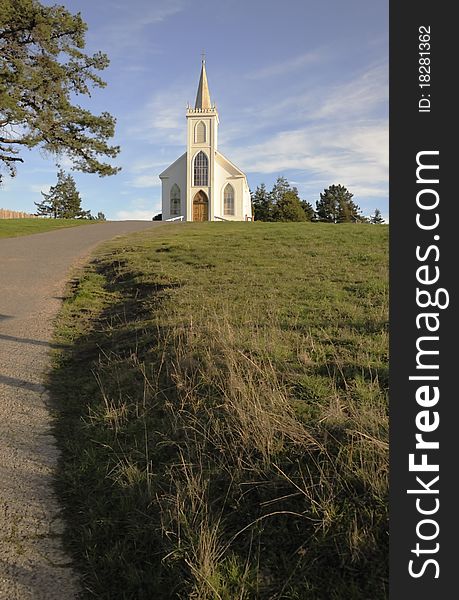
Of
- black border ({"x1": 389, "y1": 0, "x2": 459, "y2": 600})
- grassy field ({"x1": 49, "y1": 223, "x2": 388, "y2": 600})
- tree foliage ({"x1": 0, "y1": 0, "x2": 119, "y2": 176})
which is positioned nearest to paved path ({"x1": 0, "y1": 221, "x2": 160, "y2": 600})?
grassy field ({"x1": 49, "y1": 223, "x2": 388, "y2": 600})

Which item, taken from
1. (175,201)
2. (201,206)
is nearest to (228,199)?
(201,206)

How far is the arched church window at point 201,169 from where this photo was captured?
55.0 meters

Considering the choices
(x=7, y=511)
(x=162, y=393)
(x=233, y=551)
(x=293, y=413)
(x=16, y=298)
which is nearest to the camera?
(x=233, y=551)

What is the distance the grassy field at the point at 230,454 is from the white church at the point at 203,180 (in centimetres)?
4889

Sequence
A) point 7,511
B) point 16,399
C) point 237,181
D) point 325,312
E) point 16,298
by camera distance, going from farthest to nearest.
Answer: point 237,181, point 16,298, point 325,312, point 16,399, point 7,511

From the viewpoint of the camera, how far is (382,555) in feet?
8.03

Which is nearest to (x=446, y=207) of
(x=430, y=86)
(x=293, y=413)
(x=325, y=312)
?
(x=430, y=86)

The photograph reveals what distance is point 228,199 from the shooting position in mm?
56312

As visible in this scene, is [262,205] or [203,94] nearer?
[203,94]

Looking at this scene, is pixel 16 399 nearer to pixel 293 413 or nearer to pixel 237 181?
pixel 293 413

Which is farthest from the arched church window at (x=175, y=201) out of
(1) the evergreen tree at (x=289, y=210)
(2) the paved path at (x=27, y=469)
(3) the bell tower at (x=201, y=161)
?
(2) the paved path at (x=27, y=469)

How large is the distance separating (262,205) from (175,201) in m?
21.2

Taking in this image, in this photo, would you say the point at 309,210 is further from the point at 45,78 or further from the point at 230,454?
the point at 230,454

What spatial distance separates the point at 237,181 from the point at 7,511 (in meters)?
54.8
